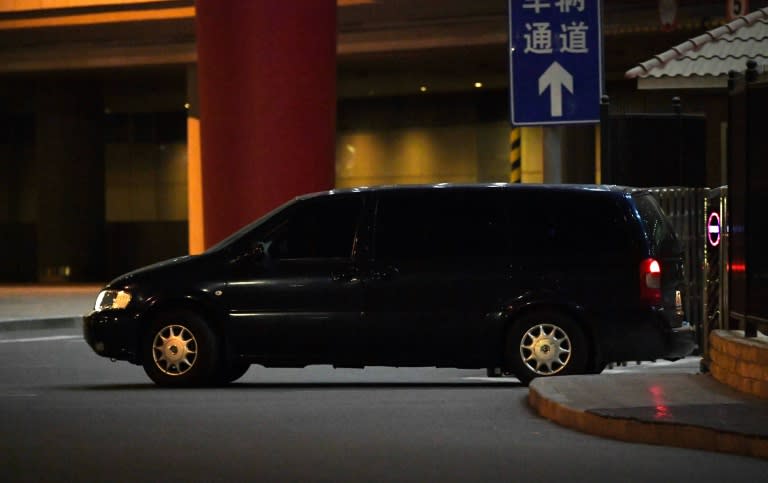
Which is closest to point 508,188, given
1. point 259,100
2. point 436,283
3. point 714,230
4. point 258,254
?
point 436,283

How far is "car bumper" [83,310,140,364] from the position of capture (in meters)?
14.9

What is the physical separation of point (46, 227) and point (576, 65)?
3358 centimetres

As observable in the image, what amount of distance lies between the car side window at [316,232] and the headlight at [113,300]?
1.26 m

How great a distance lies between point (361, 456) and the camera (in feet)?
33.3

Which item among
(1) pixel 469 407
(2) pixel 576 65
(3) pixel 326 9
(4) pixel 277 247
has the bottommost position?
(1) pixel 469 407

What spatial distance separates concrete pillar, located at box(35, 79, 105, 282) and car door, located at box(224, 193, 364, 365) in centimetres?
3402

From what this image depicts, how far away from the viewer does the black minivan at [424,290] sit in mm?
14531

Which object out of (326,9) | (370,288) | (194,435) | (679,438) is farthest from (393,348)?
(326,9)

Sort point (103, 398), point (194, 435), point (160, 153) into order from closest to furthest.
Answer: point (194, 435)
point (103, 398)
point (160, 153)

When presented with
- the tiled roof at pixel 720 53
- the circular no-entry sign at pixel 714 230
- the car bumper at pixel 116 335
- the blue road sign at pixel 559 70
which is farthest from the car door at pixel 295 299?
the tiled roof at pixel 720 53

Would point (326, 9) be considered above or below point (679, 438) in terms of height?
above

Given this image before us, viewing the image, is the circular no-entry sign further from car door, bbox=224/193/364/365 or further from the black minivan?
car door, bbox=224/193/364/365

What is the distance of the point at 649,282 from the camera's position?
14.5 m

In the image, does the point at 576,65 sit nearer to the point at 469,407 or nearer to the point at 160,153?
the point at 469,407
